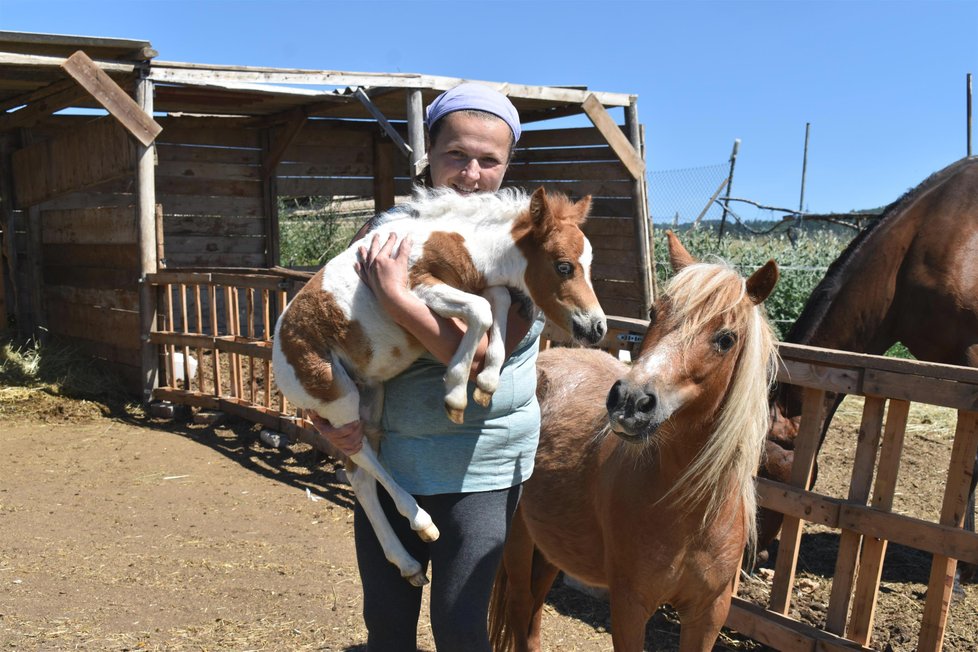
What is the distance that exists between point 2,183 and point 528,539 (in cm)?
858

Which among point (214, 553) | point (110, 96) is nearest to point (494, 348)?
point (214, 553)

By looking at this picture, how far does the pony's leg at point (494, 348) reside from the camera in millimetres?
1921

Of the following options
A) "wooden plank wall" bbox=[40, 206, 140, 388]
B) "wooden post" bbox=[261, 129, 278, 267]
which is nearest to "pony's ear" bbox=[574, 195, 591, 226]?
"wooden plank wall" bbox=[40, 206, 140, 388]

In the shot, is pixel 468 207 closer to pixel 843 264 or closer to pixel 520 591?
pixel 520 591

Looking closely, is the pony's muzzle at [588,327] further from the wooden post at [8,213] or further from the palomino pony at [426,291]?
the wooden post at [8,213]

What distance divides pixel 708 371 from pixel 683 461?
309mm

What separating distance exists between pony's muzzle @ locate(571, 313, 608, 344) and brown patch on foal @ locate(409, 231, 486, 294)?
0.88 feet

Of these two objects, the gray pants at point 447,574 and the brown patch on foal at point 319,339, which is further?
the brown patch on foal at point 319,339

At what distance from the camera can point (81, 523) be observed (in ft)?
16.5

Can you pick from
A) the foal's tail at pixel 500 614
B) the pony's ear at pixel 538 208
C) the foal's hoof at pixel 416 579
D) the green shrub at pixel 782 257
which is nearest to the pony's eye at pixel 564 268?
the pony's ear at pixel 538 208

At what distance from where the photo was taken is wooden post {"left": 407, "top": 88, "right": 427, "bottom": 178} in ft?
23.7

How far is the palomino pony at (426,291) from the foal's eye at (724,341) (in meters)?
0.41

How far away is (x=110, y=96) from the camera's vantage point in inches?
269

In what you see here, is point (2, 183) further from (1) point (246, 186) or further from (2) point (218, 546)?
(2) point (218, 546)
